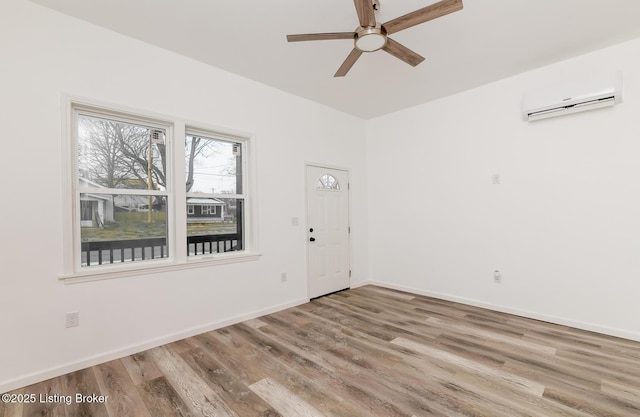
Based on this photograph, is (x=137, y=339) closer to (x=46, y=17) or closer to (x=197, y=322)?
(x=197, y=322)

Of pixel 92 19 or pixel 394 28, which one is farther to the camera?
pixel 92 19

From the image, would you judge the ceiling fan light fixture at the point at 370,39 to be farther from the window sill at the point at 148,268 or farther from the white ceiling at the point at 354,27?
the window sill at the point at 148,268

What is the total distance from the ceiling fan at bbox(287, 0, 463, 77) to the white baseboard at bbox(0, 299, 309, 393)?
9.67ft

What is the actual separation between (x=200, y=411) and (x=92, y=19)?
128 inches

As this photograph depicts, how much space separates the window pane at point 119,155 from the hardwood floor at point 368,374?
1.64 meters

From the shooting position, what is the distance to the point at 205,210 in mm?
3375

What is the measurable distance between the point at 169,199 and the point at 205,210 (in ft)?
1.40

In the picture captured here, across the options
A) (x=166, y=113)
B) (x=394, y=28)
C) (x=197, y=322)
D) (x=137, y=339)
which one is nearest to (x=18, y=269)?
(x=137, y=339)

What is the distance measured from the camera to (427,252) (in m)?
4.43

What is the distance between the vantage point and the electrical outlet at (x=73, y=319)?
240cm

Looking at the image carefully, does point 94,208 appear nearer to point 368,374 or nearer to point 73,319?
point 73,319

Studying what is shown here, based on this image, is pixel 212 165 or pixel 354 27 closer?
pixel 354 27

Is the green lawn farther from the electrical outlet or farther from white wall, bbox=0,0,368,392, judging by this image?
the electrical outlet

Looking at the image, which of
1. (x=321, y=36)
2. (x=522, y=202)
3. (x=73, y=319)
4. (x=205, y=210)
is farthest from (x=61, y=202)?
(x=522, y=202)
